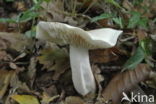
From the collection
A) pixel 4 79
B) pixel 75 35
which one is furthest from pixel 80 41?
pixel 4 79

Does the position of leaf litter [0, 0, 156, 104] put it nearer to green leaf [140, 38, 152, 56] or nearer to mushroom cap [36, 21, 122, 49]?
green leaf [140, 38, 152, 56]

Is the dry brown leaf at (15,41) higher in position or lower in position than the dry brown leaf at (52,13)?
lower

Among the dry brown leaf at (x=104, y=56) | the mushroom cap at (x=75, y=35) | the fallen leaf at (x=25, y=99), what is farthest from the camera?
the dry brown leaf at (x=104, y=56)

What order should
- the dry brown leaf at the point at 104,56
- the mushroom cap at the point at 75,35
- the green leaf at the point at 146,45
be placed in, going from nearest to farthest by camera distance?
the mushroom cap at the point at 75,35 → the green leaf at the point at 146,45 → the dry brown leaf at the point at 104,56

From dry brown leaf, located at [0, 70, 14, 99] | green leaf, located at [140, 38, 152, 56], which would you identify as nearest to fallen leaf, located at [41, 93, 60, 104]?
dry brown leaf, located at [0, 70, 14, 99]

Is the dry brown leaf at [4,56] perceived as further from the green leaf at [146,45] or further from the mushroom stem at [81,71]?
the green leaf at [146,45]

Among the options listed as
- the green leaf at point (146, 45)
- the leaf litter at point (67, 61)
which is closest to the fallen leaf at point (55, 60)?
the leaf litter at point (67, 61)
